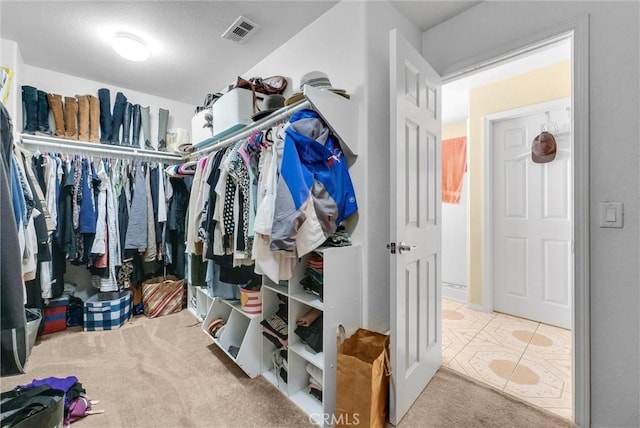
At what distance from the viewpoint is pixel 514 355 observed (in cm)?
217

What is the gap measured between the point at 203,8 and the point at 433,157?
71.6 inches

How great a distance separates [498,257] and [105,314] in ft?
13.3

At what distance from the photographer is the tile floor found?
5.69 ft

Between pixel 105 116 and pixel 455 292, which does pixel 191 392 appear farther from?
pixel 455 292

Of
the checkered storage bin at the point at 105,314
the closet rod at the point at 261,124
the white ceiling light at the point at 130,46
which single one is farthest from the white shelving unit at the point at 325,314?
the white ceiling light at the point at 130,46

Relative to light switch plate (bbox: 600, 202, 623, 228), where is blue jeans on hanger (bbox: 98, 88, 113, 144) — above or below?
above

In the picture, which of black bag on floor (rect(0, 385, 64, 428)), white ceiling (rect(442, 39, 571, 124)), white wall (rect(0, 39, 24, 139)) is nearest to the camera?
black bag on floor (rect(0, 385, 64, 428))

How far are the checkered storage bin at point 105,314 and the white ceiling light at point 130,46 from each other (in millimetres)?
2196

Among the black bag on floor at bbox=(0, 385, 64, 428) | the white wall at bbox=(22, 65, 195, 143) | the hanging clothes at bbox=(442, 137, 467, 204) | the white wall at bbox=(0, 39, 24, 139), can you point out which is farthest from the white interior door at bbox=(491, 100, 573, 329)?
the white wall at bbox=(0, 39, 24, 139)

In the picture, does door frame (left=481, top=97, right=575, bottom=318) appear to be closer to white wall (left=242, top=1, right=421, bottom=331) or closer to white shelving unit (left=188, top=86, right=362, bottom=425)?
white wall (left=242, top=1, right=421, bottom=331)

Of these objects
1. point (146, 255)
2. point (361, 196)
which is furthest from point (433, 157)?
point (146, 255)

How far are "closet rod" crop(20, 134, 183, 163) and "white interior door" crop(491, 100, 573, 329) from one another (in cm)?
372

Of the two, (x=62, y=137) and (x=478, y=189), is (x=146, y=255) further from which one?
(x=478, y=189)

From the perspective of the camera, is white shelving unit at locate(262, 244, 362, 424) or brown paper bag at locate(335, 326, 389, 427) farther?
white shelving unit at locate(262, 244, 362, 424)
